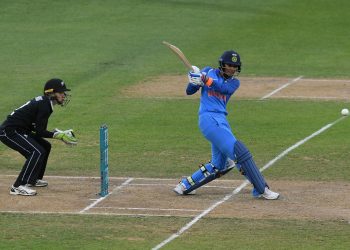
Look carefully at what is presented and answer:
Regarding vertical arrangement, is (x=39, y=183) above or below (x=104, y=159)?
below

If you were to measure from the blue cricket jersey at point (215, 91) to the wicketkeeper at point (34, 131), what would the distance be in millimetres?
2018

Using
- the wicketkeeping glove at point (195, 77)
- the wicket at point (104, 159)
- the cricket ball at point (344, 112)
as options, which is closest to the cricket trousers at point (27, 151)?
the wicket at point (104, 159)

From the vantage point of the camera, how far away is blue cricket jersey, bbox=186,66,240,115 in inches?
616

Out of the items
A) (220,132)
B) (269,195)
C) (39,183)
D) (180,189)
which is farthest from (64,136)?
(269,195)

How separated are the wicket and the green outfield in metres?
1.16

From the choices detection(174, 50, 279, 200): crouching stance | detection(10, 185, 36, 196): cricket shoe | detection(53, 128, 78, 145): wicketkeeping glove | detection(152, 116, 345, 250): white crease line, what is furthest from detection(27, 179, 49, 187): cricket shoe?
detection(152, 116, 345, 250): white crease line

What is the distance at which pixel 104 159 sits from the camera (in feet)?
51.0

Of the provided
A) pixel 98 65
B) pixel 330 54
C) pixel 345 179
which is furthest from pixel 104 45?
pixel 345 179

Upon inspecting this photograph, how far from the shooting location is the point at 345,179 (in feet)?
55.9

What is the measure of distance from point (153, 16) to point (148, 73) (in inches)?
353

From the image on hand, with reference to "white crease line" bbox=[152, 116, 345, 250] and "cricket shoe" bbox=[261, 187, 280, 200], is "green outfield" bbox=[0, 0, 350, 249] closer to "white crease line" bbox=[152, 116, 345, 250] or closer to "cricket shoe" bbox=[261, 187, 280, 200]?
"white crease line" bbox=[152, 116, 345, 250]

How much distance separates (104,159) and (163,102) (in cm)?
885

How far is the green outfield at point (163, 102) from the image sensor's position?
13812 millimetres

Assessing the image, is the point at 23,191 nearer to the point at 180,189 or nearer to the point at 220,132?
the point at 180,189
